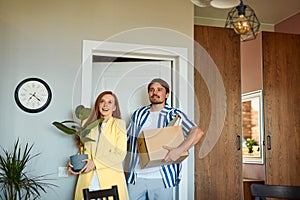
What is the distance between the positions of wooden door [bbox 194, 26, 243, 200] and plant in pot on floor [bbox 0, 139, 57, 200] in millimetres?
1525

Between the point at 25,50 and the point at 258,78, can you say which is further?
the point at 258,78

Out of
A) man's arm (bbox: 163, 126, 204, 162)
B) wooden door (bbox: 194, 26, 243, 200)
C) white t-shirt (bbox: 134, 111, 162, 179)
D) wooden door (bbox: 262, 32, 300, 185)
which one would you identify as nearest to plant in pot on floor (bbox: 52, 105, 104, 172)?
white t-shirt (bbox: 134, 111, 162, 179)

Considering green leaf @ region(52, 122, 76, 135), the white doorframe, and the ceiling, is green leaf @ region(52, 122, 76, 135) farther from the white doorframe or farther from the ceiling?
the ceiling

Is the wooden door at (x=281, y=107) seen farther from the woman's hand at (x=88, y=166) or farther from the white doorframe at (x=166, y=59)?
the woman's hand at (x=88, y=166)

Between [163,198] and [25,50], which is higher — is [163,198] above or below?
below

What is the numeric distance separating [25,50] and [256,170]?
10.7 ft

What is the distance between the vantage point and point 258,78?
15.0 feet

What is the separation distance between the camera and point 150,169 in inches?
126

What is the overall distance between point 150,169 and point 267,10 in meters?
2.68

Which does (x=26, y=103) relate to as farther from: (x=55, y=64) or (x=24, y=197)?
(x=24, y=197)

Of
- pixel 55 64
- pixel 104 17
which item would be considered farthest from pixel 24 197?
pixel 104 17

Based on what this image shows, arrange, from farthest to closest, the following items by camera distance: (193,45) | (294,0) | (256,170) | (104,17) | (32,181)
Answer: (256,170) < (294,0) < (193,45) < (104,17) < (32,181)

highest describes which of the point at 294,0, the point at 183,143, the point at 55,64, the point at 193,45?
the point at 294,0

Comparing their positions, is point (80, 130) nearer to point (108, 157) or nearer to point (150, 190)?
point (108, 157)
